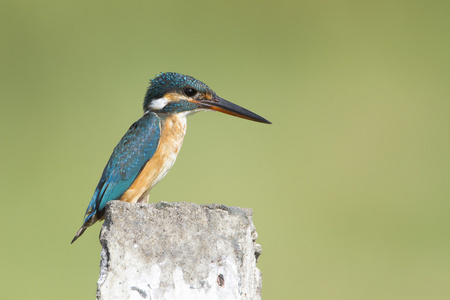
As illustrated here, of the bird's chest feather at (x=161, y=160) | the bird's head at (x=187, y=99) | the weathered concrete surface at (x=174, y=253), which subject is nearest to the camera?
the weathered concrete surface at (x=174, y=253)

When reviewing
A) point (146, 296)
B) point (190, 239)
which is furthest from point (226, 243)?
point (146, 296)

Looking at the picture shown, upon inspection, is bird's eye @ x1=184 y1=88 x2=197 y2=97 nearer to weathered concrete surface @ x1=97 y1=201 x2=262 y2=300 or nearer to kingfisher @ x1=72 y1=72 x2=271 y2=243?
kingfisher @ x1=72 y1=72 x2=271 y2=243

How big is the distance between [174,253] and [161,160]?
1.50 metres

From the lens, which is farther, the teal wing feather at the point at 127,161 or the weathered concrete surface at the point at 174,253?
the teal wing feather at the point at 127,161

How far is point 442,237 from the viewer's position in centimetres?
586

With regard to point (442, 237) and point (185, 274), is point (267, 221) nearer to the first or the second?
point (442, 237)

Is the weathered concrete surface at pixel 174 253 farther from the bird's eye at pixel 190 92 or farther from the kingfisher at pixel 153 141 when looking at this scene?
the bird's eye at pixel 190 92

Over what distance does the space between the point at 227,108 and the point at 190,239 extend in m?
1.68

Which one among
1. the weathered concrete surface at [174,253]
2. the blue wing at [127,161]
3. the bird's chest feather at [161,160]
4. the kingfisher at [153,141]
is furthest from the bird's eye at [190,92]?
the weathered concrete surface at [174,253]

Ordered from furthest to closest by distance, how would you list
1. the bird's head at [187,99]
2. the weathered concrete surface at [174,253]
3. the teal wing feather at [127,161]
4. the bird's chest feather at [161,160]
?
the bird's head at [187,99] → the bird's chest feather at [161,160] → the teal wing feather at [127,161] → the weathered concrete surface at [174,253]

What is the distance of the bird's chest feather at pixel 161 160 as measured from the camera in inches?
110

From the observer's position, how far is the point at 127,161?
2730mm

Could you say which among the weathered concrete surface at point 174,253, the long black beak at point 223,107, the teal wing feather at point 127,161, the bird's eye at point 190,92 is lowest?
the weathered concrete surface at point 174,253

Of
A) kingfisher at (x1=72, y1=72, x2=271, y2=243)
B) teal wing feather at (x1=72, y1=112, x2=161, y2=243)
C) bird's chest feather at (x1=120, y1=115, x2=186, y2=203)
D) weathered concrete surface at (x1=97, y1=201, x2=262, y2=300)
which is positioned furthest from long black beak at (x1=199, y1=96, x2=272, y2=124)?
weathered concrete surface at (x1=97, y1=201, x2=262, y2=300)
